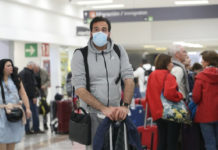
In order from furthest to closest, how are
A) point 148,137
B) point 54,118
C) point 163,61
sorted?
1. point 54,118
2. point 148,137
3. point 163,61

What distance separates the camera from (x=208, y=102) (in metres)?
5.32

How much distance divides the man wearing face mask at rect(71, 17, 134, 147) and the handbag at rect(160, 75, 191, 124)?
6.61 feet

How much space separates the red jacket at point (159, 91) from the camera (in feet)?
16.8

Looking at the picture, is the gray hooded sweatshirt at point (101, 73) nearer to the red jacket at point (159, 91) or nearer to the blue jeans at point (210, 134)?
the red jacket at point (159, 91)

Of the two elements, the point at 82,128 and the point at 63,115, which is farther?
the point at 63,115

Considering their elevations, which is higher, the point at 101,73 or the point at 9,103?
the point at 101,73

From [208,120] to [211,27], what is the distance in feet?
35.6

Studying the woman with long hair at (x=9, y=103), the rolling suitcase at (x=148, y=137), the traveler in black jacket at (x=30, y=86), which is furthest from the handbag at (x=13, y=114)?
the traveler in black jacket at (x=30, y=86)

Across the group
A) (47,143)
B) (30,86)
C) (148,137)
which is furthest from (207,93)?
(30,86)

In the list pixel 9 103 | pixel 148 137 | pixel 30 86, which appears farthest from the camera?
pixel 30 86

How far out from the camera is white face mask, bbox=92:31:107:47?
123 inches

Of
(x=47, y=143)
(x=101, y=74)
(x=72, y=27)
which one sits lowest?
(x=47, y=143)

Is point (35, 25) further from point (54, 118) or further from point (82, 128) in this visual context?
point (82, 128)

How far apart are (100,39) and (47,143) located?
5892mm
